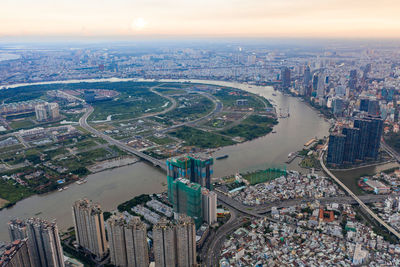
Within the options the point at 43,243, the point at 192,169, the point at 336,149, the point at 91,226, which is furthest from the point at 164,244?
the point at 336,149

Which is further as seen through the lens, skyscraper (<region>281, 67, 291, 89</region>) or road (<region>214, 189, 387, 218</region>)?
skyscraper (<region>281, 67, 291, 89</region>)

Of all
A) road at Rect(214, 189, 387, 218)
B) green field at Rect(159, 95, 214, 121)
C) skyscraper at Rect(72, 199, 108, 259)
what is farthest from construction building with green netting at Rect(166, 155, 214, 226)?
green field at Rect(159, 95, 214, 121)

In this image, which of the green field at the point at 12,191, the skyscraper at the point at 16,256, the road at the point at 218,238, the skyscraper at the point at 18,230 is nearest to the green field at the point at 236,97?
the road at the point at 218,238

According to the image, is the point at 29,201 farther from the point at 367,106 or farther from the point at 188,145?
the point at 367,106

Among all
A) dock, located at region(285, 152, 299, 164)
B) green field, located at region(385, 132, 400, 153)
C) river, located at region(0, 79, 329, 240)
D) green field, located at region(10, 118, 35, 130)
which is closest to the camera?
river, located at region(0, 79, 329, 240)

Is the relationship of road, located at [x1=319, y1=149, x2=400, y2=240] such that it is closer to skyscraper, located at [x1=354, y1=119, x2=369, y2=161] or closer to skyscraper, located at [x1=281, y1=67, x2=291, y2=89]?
skyscraper, located at [x1=354, y1=119, x2=369, y2=161]

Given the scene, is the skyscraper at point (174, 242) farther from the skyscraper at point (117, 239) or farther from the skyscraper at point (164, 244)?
the skyscraper at point (117, 239)
